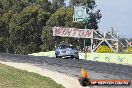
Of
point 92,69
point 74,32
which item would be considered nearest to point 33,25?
point 74,32

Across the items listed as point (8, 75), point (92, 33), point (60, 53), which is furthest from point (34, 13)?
point (8, 75)

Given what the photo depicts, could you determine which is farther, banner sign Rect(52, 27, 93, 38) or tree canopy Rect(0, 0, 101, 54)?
tree canopy Rect(0, 0, 101, 54)

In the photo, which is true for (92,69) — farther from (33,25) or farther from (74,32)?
(33,25)

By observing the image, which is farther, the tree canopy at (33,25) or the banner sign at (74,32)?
the tree canopy at (33,25)

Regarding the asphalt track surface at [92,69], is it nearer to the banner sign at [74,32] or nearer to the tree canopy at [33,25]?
the banner sign at [74,32]

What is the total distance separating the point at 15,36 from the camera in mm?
86750

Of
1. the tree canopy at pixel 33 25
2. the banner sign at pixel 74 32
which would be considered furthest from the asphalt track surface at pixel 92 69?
the tree canopy at pixel 33 25

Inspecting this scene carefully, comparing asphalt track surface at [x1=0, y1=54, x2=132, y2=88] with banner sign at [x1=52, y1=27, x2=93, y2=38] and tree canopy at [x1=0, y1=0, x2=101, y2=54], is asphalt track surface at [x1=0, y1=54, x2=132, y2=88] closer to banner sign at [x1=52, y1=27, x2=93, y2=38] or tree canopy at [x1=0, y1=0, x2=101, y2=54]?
banner sign at [x1=52, y1=27, x2=93, y2=38]

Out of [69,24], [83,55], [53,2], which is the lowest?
[83,55]

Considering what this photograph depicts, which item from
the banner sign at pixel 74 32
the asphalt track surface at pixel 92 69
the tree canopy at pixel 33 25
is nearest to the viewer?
the asphalt track surface at pixel 92 69

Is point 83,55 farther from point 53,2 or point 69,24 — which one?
point 53,2

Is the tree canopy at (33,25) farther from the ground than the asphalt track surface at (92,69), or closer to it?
farther from the ground

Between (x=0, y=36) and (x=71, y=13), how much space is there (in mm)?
18426

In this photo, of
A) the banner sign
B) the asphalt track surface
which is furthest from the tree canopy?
the asphalt track surface
